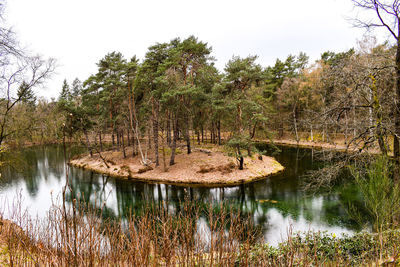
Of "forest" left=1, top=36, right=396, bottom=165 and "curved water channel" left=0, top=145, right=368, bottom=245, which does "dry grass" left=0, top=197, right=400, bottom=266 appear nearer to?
"forest" left=1, top=36, right=396, bottom=165

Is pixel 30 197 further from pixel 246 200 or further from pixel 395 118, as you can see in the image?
pixel 395 118

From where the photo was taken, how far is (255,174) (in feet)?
62.4

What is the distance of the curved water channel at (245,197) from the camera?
35.3 ft

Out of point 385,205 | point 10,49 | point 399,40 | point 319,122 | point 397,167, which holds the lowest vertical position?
point 385,205

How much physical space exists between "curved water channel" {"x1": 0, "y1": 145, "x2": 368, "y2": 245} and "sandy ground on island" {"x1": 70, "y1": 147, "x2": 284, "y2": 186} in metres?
0.99

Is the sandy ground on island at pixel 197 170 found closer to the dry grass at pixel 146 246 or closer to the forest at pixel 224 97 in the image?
the forest at pixel 224 97

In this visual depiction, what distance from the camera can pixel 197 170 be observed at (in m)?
19.3

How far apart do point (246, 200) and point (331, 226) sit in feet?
17.4

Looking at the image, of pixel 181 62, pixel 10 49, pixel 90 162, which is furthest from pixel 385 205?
pixel 90 162

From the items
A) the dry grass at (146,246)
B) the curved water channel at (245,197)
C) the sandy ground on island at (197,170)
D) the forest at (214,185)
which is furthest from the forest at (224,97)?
the curved water channel at (245,197)

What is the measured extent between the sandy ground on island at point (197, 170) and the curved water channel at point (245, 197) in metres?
0.99

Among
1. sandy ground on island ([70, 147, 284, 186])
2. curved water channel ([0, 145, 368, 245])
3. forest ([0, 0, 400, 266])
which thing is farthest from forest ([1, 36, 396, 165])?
curved water channel ([0, 145, 368, 245])

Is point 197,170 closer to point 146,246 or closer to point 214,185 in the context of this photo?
point 214,185

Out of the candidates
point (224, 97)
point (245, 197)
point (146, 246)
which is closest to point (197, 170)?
point (245, 197)
